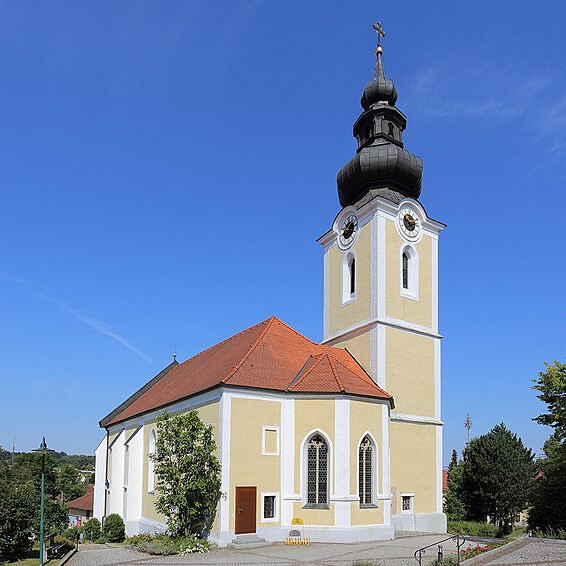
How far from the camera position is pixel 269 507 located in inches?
936

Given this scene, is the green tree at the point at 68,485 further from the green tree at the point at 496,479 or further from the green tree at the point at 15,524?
the green tree at the point at 15,524

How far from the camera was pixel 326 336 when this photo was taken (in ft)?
110

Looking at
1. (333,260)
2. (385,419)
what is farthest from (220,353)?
(385,419)

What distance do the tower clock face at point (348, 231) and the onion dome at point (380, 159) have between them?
0.88 metres

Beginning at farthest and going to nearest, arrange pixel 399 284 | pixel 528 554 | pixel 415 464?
pixel 399 284
pixel 415 464
pixel 528 554

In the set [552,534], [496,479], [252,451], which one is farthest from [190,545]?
[496,479]

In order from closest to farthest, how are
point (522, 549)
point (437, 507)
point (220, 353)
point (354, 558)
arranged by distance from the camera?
point (522, 549) < point (354, 558) < point (437, 507) < point (220, 353)

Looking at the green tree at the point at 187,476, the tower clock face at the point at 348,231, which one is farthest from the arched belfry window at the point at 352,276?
the green tree at the point at 187,476

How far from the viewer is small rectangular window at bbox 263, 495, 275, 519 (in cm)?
2364

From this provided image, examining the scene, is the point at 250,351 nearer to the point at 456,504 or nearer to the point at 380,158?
the point at 380,158

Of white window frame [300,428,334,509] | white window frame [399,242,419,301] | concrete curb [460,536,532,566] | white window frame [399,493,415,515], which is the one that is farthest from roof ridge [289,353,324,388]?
concrete curb [460,536,532,566]

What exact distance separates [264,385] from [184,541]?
632cm

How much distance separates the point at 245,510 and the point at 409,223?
16.3 meters

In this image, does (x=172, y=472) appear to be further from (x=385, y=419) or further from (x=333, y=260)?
(x=333, y=260)
